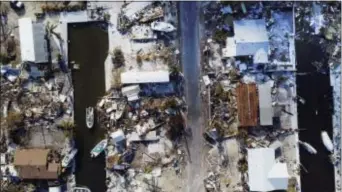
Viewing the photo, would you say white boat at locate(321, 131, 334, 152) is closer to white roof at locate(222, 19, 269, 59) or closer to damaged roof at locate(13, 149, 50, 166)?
white roof at locate(222, 19, 269, 59)

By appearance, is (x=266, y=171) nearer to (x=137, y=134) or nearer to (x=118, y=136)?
(x=137, y=134)

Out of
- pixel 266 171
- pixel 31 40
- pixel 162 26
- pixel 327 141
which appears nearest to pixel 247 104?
pixel 266 171

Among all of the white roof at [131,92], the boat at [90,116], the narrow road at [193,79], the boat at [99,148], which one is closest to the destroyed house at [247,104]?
the narrow road at [193,79]

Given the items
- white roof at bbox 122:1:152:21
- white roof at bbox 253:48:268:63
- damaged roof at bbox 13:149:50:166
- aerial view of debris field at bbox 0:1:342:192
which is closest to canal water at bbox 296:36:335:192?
aerial view of debris field at bbox 0:1:342:192

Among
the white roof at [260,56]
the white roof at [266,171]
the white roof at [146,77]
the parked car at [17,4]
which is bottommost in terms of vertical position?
the white roof at [266,171]

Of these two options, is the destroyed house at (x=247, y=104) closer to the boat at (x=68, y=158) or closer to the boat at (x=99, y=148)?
the boat at (x=99, y=148)
